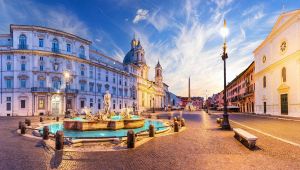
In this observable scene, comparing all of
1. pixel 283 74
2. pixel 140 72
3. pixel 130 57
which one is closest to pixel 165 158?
pixel 283 74

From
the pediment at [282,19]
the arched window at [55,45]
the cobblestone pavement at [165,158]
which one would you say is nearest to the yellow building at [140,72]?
the arched window at [55,45]

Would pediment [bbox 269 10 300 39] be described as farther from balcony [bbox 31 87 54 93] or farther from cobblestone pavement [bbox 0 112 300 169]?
balcony [bbox 31 87 54 93]

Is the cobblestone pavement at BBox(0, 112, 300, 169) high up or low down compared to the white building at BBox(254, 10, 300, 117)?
down

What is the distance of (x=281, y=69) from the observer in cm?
3141

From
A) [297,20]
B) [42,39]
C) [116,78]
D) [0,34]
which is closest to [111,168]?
[297,20]

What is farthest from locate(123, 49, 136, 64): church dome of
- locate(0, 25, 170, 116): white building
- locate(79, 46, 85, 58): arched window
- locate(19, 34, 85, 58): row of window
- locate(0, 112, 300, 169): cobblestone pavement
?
locate(0, 112, 300, 169): cobblestone pavement

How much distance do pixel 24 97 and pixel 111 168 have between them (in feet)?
135

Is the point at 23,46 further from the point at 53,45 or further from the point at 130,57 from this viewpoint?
the point at 130,57

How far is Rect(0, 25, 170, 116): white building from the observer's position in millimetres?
39219

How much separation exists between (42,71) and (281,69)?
148ft

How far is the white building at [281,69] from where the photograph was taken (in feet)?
89.6

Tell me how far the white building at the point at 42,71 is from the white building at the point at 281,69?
1416 inches

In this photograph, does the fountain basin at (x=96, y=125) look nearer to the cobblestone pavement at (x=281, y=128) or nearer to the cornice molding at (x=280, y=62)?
the cobblestone pavement at (x=281, y=128)

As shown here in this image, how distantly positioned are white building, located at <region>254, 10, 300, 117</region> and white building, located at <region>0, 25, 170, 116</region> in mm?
35954
